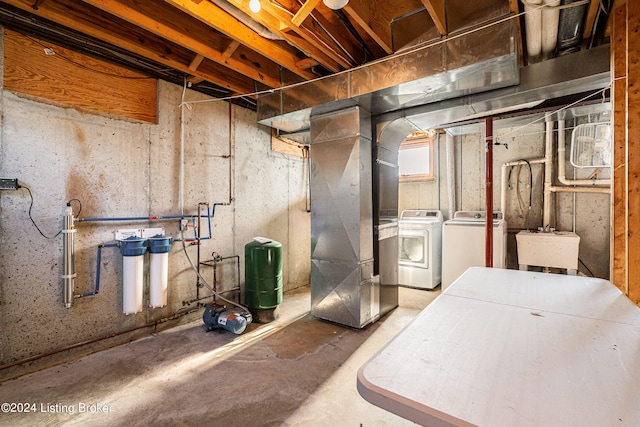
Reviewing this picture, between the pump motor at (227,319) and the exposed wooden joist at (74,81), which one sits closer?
the exposed wooden joist at (74,81)

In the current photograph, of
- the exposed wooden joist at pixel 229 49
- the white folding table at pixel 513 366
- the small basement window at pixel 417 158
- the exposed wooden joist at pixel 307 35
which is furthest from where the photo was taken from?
the small basement window at pixel 417 158

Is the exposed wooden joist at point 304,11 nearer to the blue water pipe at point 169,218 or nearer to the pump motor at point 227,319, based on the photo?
the blue water pipe at point 169,218

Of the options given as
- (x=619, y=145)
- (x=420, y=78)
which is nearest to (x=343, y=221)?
(x=420, y=78)

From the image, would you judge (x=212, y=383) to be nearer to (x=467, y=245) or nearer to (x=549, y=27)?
(x=467, y=245)

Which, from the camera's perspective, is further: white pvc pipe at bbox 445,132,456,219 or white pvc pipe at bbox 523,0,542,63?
white pvc pipe at bbox 445,132,456,219

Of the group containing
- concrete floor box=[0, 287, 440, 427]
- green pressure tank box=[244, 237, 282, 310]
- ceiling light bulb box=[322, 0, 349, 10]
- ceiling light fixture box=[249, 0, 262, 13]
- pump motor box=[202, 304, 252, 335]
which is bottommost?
concrete floor box=[0, 287, 440, 427]

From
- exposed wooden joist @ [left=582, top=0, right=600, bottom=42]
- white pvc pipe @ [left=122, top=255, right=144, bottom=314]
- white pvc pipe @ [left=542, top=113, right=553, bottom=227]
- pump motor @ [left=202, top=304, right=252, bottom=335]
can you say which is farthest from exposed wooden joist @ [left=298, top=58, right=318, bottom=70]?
white pvc pipe @ [left=542, top=113, right=553, bottom=227]

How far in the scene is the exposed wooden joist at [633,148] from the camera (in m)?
1.74

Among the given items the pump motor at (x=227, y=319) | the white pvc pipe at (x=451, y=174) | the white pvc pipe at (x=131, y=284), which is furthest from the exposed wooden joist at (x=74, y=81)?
the white pvc pipe at (x=451, y=174)

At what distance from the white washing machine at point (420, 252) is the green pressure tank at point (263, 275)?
6.89ft

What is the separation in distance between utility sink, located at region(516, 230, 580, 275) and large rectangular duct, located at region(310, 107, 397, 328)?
2.07 meters

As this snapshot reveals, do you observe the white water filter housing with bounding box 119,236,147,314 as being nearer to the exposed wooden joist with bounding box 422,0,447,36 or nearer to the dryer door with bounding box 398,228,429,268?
the exposed wooden joist with bounding box 422,0,447,36

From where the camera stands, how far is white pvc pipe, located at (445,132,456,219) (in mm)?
4578

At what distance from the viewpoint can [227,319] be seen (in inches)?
112
